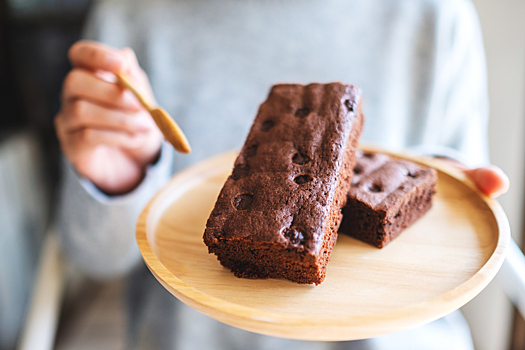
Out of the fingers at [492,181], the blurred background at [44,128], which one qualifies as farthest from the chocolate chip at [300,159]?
the blurred background at [44,128]

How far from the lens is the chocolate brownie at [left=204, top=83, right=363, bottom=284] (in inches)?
28.0

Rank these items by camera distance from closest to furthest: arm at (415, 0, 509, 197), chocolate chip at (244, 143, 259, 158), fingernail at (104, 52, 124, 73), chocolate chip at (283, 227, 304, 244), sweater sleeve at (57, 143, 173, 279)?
chocolate chip at (283, 227, 304, 244)
chocolate chip at (244, 143, 259, 158)
fingernail at (104, 52, 124, 73)
sweater sleeve at (57, 143, 173, 279)
arm at (415, 0, 509, 197)

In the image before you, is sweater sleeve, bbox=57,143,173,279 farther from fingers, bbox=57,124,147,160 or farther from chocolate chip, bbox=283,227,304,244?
chocolate chip, bbox=283,227,304,244

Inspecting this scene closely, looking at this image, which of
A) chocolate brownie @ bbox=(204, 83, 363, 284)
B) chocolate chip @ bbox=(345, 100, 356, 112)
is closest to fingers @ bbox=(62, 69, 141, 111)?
chocolate brownie @ bbox=(204, 83, 363, 284)

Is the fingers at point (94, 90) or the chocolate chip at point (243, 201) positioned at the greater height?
the fingers at point (94, 90)

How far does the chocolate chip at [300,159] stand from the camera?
33.3 inches

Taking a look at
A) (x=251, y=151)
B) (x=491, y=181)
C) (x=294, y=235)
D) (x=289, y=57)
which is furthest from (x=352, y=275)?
(x=289, y=57)

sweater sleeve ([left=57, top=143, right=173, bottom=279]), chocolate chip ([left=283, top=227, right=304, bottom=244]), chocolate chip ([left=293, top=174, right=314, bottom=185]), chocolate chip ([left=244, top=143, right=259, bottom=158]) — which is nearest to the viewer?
chocolate chip ([left=283, top=227, right=304, bottom=244])

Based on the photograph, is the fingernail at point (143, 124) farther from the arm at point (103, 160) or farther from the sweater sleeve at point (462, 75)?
the sweater sleeve at point (462, 75)

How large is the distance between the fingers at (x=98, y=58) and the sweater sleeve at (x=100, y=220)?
1.44 feet

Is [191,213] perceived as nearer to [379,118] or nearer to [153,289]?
[153,289]

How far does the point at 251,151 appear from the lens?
92 centimetres

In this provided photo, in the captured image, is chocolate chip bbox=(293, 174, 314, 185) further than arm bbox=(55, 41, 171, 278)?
No

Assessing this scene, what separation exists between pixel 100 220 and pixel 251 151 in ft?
2.80
